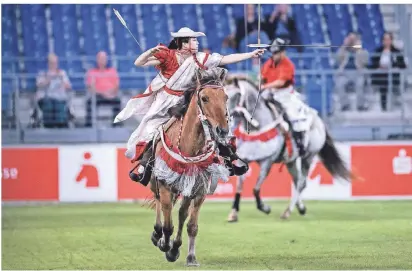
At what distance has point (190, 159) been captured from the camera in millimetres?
7531

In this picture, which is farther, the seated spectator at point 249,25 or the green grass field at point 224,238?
the seated spectator at point 249,25

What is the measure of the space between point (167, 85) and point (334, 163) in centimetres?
508

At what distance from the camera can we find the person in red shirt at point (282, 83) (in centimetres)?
1180

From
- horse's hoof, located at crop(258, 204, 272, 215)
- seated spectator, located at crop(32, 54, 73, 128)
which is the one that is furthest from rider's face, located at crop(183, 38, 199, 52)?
seated spectator, located at crop(32, 54, 73, 128)

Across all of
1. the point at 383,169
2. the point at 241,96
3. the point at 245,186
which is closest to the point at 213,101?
the point at 241,96

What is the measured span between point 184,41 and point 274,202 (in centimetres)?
641

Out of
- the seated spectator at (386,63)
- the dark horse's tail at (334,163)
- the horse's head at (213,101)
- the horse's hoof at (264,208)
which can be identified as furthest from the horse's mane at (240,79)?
the horse's head at (213,101)

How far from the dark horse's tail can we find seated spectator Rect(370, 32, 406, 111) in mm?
2140

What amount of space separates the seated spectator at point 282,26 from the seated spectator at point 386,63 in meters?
1.09

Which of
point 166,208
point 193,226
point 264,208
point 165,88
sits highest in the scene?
point 165,88

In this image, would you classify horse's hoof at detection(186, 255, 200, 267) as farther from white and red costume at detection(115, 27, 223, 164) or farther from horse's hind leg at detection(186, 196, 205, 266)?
white and red costume at detection(115, 27, 223, 164)

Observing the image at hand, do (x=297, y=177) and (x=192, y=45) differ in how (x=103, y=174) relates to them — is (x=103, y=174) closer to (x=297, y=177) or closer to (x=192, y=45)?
(x=297, y=177)

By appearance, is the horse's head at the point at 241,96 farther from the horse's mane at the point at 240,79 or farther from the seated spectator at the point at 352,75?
the seated spectator at the point at 352,75

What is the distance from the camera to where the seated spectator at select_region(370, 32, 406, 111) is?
569 inches
